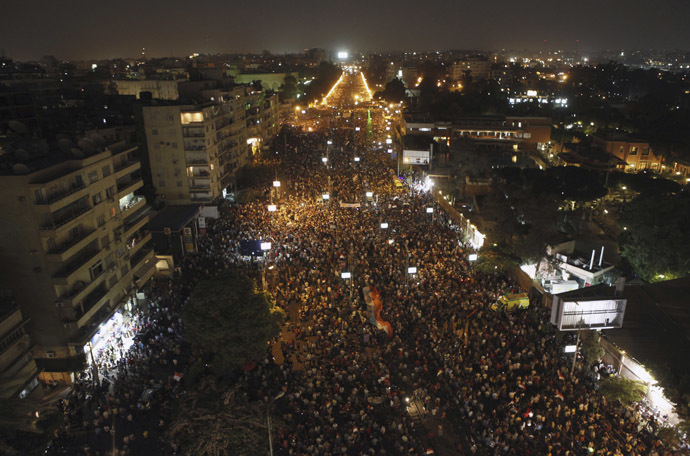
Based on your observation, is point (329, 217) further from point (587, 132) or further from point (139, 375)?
point (587, 132)

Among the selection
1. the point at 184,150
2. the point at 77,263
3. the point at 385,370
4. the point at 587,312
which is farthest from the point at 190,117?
the point at 587,312

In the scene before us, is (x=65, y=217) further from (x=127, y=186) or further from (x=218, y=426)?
(x=218, y=426)

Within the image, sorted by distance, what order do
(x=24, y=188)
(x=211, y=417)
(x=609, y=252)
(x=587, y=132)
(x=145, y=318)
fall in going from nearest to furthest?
(x=211, y=417) → (x=24, y=188) → (x=145, y=318) → (x=609, y=252) → (x=587, y=132)

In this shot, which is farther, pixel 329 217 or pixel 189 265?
pixel 329 217

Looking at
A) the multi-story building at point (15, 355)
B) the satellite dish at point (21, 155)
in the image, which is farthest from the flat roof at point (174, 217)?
the multi-story building at point (15, 355)

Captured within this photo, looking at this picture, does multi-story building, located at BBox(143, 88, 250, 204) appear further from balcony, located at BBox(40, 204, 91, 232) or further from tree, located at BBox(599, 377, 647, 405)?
Result: tree, located at BBox(599, 377, 647, 405)

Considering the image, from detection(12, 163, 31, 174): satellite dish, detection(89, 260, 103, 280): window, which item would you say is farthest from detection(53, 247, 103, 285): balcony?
detection(12, 163, 31, 174): satellite dish

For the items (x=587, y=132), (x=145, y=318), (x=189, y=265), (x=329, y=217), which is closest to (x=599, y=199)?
(x=329, y=217)
